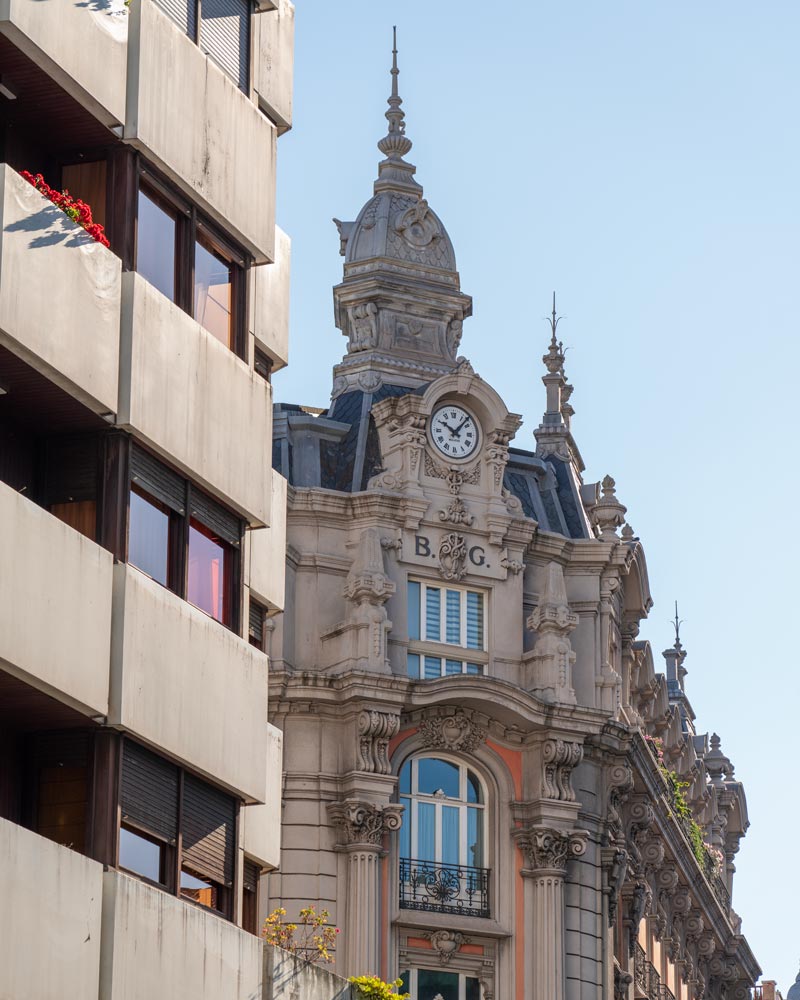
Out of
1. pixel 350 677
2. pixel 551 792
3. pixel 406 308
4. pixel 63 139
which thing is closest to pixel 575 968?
pixel 551 792

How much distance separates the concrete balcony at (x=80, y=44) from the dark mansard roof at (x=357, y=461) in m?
26.9

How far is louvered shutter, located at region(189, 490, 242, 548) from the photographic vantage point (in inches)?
1117

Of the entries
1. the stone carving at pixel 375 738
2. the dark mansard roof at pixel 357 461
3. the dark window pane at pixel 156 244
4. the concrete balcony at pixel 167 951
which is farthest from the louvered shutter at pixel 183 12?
the dark mansard roof at pixel 357 461

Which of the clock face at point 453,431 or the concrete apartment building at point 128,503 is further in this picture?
the clock face at point 453,431

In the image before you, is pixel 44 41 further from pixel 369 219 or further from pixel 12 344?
pixel 369 219

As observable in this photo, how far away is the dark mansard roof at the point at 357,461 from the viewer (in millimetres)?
54938

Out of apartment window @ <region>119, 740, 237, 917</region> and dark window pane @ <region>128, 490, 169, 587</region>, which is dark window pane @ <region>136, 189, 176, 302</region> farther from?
apartment window @ <region>119, 740, 237, 917</region>

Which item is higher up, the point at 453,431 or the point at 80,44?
Answer: the point at 453,431

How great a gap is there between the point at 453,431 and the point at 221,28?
82.3 feet

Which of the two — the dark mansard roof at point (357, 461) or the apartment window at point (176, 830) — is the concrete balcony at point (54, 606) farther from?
the dark mansard roof at point (357, 461)

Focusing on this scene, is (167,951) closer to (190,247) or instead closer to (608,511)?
(190,247)

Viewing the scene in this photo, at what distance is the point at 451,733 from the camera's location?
173ft

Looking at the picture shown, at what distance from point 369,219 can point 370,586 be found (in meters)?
11.2

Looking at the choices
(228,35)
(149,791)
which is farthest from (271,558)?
(149,791)
